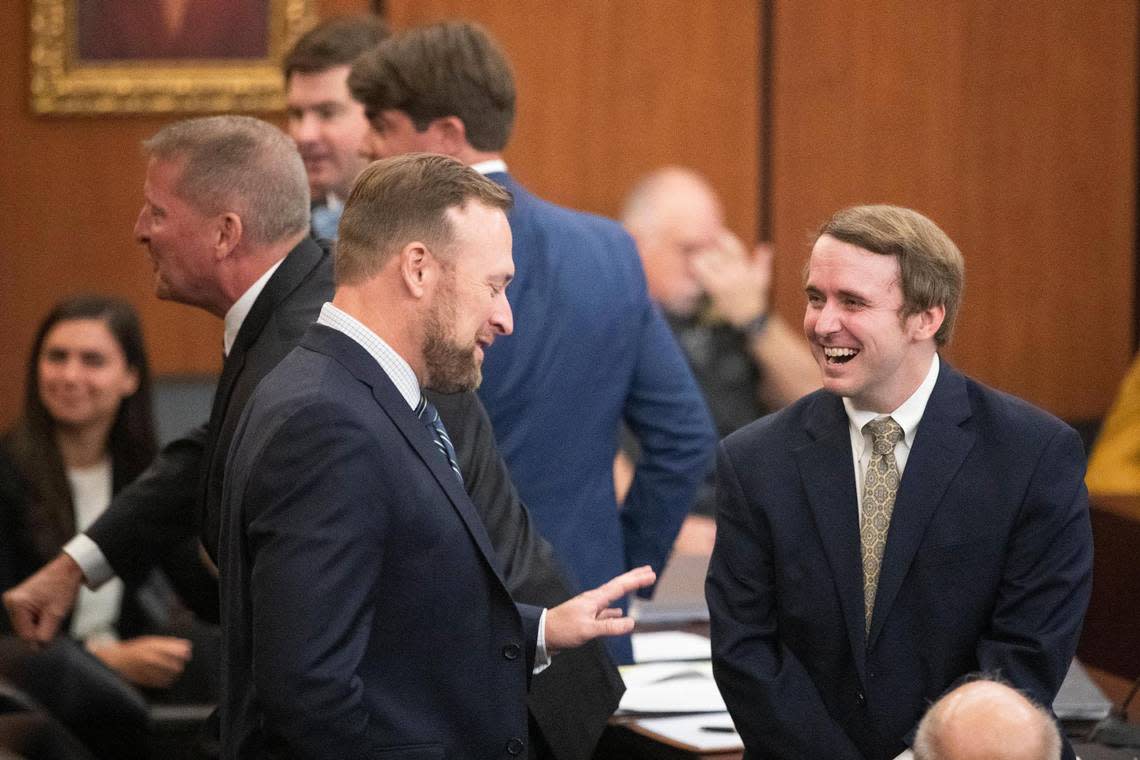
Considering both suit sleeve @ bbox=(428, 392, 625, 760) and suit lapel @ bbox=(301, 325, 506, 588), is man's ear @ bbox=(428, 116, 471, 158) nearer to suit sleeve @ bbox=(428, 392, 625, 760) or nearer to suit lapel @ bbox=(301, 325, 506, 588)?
suit sleeve @ bbox=(428, 392, 625, 760)

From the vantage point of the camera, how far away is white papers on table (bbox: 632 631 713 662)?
3.01 meters

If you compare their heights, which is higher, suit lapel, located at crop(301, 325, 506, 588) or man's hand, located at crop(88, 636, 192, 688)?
suit lapel, located at crop(301, 325, 506, 588)

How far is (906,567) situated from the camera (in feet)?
7.60

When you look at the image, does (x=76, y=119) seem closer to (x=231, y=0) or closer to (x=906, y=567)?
(x=231, y=0)

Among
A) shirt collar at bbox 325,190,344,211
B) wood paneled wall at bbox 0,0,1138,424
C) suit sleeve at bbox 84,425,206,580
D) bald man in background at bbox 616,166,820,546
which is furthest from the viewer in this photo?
wood paneled wall at bbox 0,0,1138,424

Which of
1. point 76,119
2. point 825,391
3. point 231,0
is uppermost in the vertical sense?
point 231,0

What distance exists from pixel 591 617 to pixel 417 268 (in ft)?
1.62

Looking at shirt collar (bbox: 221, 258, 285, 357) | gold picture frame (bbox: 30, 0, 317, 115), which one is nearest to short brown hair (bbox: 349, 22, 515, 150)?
shirt collar (bbox: 221, 258, 285, 357)

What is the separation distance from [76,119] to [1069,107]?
349 centimetres

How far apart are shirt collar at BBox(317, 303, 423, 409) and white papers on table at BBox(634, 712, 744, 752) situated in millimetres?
766

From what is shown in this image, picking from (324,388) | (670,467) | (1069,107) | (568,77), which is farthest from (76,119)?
(324,388)

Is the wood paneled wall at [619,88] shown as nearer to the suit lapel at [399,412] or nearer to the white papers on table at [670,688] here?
the white papers on table at [670,688]

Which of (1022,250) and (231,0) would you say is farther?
(1022,250)

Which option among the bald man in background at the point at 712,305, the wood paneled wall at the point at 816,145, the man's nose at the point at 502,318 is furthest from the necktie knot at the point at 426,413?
the wood paneled wall at the point at 816,145
